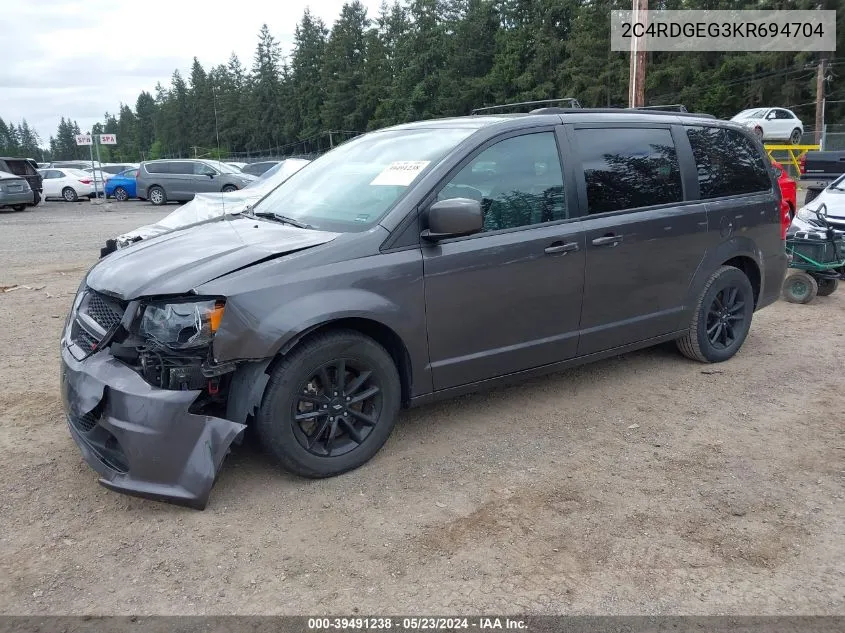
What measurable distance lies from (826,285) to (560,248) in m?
5.09

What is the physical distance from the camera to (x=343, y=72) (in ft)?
258

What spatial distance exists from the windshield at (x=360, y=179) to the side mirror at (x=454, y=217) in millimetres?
319

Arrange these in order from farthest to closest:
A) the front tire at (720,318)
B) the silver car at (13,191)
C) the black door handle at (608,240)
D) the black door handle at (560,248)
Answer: the silver car at (13,191) → the front tire at (720,318) → the black door handle at (608,240) → the black door handle at (560,248)

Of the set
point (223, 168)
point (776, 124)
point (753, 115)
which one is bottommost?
point (223, 168)

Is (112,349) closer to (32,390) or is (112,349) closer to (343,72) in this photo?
(32,390)

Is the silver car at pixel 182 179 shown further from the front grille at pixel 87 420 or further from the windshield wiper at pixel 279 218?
the front grille at pixel 87 420

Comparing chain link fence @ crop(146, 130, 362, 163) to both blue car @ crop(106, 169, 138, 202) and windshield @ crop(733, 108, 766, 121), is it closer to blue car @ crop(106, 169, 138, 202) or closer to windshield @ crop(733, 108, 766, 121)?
blue car @ crop(106, 169, 138, 202)

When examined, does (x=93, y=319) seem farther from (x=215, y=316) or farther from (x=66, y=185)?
(x=66, y=185)

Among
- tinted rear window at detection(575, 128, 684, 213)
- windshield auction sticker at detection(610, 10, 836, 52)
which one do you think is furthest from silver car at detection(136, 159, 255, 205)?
windshield auction sticker at detection(610, 10, 836, 52)

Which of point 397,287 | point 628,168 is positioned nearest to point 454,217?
point 397,287

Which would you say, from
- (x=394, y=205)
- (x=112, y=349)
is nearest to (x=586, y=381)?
(x=394, y=205)

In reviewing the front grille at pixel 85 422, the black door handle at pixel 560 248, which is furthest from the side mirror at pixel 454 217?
the front grille at pixel 85 422

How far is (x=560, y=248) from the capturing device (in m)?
4.20

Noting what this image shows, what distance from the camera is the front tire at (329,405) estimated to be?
3.35 metres
